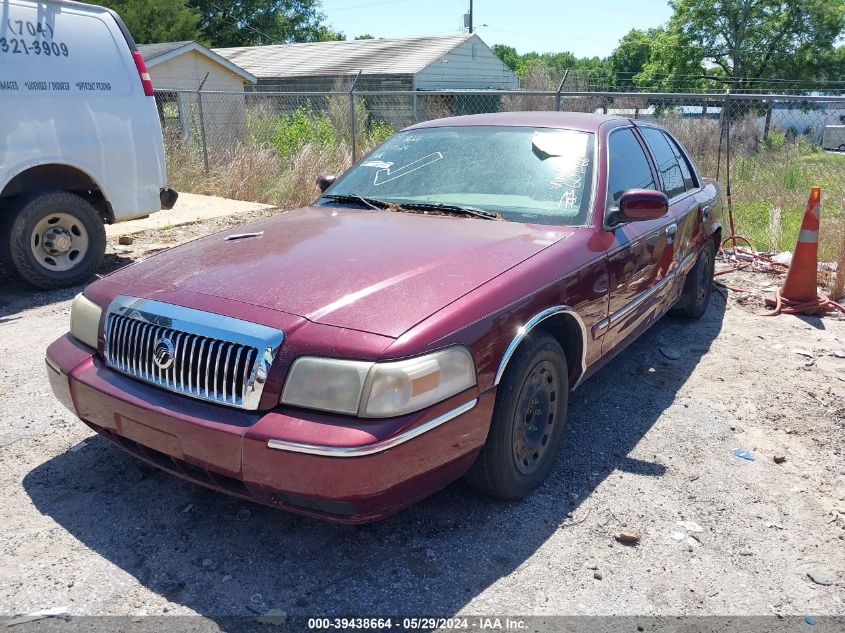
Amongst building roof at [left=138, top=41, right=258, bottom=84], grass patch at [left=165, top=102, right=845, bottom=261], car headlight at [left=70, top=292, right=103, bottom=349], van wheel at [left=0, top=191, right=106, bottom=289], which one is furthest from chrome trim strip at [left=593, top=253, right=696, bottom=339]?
building roof at [left=138, top=41, right=258, bottom=84]

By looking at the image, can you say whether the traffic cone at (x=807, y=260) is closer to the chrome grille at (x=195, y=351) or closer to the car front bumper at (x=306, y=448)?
the car front bumper at (x=306, y=448)

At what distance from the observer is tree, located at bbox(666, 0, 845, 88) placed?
3731 centimetres

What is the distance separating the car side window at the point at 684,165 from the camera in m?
5.40

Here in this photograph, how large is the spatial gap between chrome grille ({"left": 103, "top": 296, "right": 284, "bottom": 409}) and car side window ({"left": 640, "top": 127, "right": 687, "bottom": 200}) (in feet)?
10.7

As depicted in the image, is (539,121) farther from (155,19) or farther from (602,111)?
(155,19)

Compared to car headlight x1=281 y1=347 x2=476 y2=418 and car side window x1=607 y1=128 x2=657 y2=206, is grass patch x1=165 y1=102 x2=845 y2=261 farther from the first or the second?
car headlight x1=281 y1=347 x2=476 y2=418

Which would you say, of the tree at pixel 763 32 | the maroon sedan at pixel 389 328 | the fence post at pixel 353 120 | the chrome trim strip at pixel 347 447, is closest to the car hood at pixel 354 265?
the maroon sedan at pixel 389 328

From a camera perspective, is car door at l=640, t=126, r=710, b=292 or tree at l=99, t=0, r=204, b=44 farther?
tree at l=99, t=0, r=204, b=44

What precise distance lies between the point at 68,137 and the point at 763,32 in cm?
4045

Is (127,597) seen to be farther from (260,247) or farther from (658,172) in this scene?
(658,172)

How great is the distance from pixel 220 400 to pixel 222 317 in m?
0.30

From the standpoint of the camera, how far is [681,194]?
5.14 metres

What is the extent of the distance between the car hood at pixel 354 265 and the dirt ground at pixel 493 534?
96 cm

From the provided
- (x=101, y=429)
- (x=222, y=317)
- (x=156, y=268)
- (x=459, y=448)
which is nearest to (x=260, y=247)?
(x=156, y=268)
